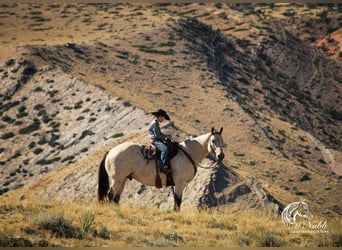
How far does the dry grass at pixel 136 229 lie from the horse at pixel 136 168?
3.12ft

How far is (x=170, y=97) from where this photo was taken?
59.0 m

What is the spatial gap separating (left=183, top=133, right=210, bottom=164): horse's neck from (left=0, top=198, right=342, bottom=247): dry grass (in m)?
2.47

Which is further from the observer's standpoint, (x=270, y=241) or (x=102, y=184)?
(x=102, y=184)

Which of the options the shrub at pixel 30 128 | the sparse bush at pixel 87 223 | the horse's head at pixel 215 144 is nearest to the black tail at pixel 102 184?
the sparse bush at pixel 87 223

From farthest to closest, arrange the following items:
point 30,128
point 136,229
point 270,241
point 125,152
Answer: point 30,128, point 125,152, point 136,229, point 270,241

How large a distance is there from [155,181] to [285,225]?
4.83 meters

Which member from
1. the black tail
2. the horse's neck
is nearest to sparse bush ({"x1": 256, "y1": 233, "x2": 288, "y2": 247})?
the horse's neck

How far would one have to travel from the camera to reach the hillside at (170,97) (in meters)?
34.5

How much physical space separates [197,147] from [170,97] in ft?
135

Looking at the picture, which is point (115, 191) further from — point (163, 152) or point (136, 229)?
point (136, 229)

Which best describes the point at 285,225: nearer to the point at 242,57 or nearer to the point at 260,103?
the point at 260,103

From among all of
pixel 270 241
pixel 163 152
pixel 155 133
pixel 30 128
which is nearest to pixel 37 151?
pixel 30 128

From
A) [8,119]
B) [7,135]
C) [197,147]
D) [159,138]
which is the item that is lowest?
[7,135]

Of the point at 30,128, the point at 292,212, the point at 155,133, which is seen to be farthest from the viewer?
the point at 30,128
